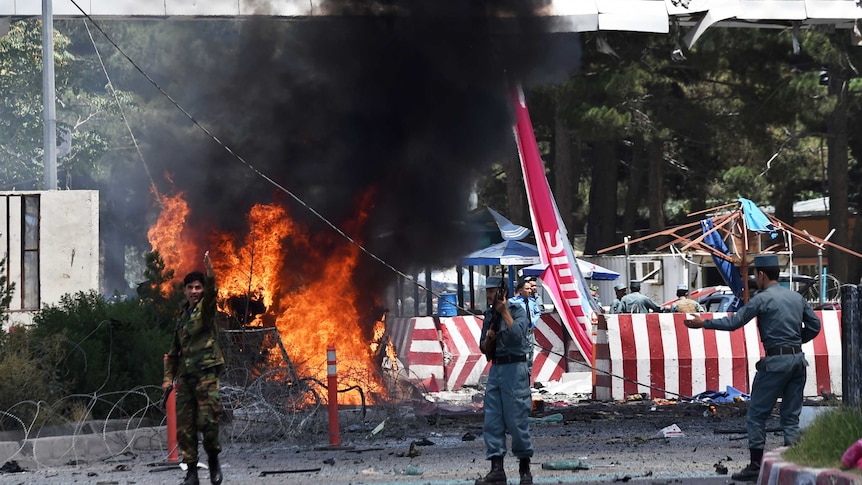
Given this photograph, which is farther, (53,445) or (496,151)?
(496,151)

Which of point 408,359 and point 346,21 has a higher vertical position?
point 346,21

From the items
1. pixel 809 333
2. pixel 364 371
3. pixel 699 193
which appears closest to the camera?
pixel 809 333

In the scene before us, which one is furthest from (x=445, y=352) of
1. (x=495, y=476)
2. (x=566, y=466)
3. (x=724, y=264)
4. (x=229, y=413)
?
(x=495, y=476)

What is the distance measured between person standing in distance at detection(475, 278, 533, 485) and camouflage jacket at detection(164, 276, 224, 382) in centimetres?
182

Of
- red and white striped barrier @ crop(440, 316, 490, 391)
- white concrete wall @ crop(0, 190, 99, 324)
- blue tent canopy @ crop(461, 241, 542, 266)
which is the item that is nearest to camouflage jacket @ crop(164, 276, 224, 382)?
white concrete wall @ crop(0, 190, 99, 324)

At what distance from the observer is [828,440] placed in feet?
22.2

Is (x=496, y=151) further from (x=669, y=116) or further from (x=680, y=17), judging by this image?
(x=669, y=116)

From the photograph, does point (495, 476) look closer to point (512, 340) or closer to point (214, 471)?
point (512, 340)

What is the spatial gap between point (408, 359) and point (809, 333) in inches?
330

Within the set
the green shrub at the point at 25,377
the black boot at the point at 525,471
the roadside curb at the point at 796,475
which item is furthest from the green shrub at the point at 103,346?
the roadside curb at the point at 796,475

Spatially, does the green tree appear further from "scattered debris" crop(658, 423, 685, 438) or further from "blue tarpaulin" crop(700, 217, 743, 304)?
"blue tarpaulin" crop(700, 217, 743, 304)

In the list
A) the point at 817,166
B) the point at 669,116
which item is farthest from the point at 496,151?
the point at 817,166

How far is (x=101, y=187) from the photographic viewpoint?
3678 centimetres

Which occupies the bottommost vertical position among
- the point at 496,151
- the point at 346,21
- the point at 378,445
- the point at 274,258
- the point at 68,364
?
the point at 378,445
